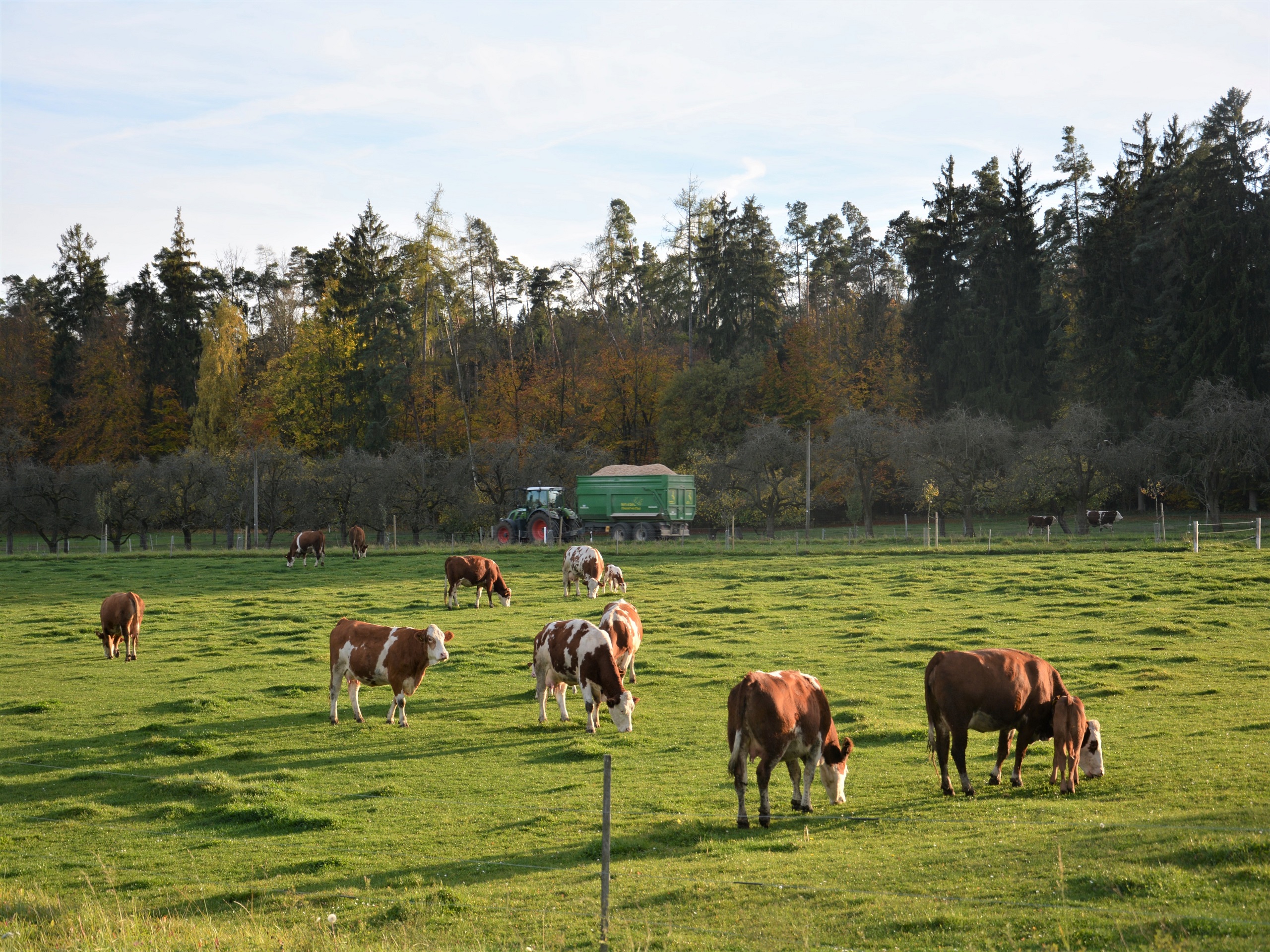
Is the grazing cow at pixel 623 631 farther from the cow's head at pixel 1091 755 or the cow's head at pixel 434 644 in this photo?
the cow's head at pixel 1091 755

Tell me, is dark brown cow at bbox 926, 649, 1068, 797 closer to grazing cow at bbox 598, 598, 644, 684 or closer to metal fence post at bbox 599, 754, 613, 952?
metal fence post at bbox 599, 754, 613, 952

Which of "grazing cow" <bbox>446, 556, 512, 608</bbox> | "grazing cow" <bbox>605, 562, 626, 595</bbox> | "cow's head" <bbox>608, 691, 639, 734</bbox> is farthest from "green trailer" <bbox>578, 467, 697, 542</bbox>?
"cow's head" <bbox>608, 691, 639, 734</bbox>

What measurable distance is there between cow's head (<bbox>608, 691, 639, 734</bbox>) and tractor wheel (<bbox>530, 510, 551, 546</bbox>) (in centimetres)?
3742

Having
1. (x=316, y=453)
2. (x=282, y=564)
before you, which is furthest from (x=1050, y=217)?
(x=282, y=564)

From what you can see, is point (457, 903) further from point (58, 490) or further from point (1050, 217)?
point (1050, 217)

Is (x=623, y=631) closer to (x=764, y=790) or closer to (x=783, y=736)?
(x=764, y=790)

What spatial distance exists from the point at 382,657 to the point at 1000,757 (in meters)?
8.53

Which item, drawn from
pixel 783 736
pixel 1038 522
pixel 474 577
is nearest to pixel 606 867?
pixel 783 736

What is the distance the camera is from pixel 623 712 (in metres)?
14.0

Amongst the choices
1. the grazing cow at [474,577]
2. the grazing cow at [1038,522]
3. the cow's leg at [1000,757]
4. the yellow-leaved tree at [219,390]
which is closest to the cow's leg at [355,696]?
the cow's leg at [1000,757]

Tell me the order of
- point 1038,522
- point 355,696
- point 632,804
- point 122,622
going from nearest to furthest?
point 632,804 → point 355,696 → point 122,622 → point 1038,522

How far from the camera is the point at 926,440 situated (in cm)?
5691

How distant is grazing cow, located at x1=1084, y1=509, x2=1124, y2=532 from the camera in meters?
55.9

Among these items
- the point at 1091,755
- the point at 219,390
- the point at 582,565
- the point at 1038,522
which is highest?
the point at 219,390
